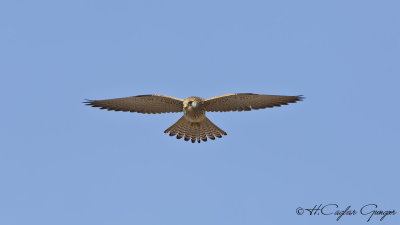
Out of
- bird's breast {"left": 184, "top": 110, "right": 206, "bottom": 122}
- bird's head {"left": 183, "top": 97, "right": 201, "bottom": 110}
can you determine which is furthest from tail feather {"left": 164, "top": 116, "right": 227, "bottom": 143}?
bird's head {"left": 183, "top": 97, "right": 201, "bottom": 110}

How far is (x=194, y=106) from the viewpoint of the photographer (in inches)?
452

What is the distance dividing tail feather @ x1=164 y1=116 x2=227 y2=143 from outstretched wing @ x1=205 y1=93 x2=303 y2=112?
0.43 m

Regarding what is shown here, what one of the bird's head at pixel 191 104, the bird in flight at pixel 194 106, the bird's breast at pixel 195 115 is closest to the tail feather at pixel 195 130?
the bird in flight at pixel 194 106

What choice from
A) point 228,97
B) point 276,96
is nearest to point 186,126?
point 228,97

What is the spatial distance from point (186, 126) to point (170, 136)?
47 centimetres

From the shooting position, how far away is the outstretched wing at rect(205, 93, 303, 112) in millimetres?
11508

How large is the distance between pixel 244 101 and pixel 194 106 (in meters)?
1.22

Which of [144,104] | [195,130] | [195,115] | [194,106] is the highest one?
[144,104]

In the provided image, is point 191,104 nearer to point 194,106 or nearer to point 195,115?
point 194,106

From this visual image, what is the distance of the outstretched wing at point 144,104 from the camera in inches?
462

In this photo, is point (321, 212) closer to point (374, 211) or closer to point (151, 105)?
point (374, 211)

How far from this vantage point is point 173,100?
11836mm

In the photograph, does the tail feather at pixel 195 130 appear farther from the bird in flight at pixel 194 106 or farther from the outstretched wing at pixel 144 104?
the outstretched wing at pixel 144 104

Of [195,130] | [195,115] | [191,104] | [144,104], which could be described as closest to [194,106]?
[191,104]
